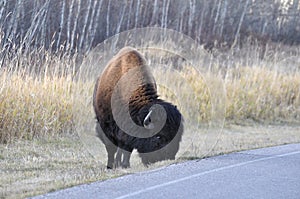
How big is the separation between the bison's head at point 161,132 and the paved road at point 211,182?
11.8 inches

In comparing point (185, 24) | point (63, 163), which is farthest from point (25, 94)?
point (185, 24)

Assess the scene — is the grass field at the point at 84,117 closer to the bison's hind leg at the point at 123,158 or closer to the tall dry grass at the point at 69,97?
the tall dry grass at the point at 69,97

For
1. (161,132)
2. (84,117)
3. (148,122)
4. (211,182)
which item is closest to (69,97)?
(84,117)

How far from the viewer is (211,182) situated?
28.5ft

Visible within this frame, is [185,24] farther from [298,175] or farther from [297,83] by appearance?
[298,175]

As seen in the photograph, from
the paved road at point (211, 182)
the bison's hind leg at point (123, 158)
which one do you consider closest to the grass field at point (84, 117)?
the bison's hind leg at point (123, 158)

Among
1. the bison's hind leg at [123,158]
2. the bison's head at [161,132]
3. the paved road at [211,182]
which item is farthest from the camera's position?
the bison's hind leg at [123,158]

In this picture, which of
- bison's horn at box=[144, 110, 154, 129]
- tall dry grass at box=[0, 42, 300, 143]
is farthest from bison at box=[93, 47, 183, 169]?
tall dry grass at box=[0, 42, 300, 143]

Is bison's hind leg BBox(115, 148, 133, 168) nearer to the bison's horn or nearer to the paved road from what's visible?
the paved road

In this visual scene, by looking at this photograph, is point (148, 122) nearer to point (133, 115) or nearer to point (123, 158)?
point (133, 115)

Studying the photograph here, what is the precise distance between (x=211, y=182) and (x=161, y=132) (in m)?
0.91

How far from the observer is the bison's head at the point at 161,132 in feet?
29.4

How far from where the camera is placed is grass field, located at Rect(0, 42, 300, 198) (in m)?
9.91

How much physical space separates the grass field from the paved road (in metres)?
0.43
